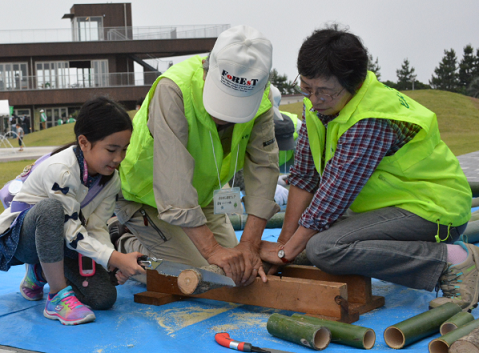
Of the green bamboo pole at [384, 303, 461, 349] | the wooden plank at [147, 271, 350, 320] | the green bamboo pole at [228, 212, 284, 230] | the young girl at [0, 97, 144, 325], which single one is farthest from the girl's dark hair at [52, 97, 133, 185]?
the green bamboo pole at [228, 212, 284, 230]

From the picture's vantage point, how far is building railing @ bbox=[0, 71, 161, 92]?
2912cm

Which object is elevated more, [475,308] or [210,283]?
[210,283]

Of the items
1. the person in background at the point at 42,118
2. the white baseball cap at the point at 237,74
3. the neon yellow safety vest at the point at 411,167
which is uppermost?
the white baseball cap at the point at 237,74

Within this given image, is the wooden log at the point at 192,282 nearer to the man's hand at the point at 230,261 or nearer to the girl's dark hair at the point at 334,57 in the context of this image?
the man's hand at the point at 230,261

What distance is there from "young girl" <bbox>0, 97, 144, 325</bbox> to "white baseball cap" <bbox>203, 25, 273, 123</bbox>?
1.52ft

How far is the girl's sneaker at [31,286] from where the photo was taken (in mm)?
2621

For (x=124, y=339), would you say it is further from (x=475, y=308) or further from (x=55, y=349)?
(x=475, y=308)

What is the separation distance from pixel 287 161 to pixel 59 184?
431 centimetres

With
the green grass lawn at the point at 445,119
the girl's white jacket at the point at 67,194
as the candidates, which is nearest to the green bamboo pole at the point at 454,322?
the girl's white jacket at the point at 67,194

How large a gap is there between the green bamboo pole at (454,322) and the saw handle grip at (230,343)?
727 mm

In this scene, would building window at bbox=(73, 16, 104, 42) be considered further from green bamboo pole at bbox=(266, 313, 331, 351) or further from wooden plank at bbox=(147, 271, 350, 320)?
green bamboo pole at bbox=(266, 313, 331, 351)

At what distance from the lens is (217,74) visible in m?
2.24

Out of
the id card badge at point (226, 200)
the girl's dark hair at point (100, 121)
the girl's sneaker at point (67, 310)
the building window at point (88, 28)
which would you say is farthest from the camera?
the building window at point (88, 28)

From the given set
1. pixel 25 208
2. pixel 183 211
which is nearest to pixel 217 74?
pixel 183 211
